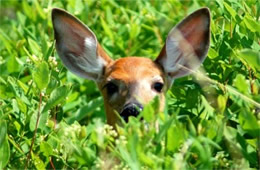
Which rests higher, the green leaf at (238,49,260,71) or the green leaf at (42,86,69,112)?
the green leaf at (238,49,260,71)

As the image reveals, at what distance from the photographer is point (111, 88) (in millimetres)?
7883

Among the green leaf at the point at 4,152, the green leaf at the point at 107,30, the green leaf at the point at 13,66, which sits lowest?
the green leaf at the point at 107,30

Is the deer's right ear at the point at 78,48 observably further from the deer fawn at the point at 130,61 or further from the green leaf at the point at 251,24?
the green leaf at the point at 251,24

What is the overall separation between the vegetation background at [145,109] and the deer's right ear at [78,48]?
24 cm

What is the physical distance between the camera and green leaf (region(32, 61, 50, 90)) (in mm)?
6457

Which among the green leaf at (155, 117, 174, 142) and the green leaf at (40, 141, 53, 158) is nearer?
the green leaf at (155, 117, 174, 142)

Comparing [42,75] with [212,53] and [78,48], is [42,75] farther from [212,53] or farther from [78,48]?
[78,48]

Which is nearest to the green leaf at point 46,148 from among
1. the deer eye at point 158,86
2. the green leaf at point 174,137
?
the green leaf at point 174,137

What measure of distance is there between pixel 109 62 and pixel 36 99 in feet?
3.19

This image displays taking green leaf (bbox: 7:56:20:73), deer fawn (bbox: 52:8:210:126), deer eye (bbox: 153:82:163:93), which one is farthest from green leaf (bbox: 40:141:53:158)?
green leaf (bbox: 7:56:20:73)

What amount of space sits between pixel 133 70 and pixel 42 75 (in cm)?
146

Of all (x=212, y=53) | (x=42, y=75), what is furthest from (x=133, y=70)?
(x=42, y=75)

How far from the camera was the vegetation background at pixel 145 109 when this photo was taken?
5.59 meters

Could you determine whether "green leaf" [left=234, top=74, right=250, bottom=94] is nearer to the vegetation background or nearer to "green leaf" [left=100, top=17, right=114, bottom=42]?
the vegetation background
